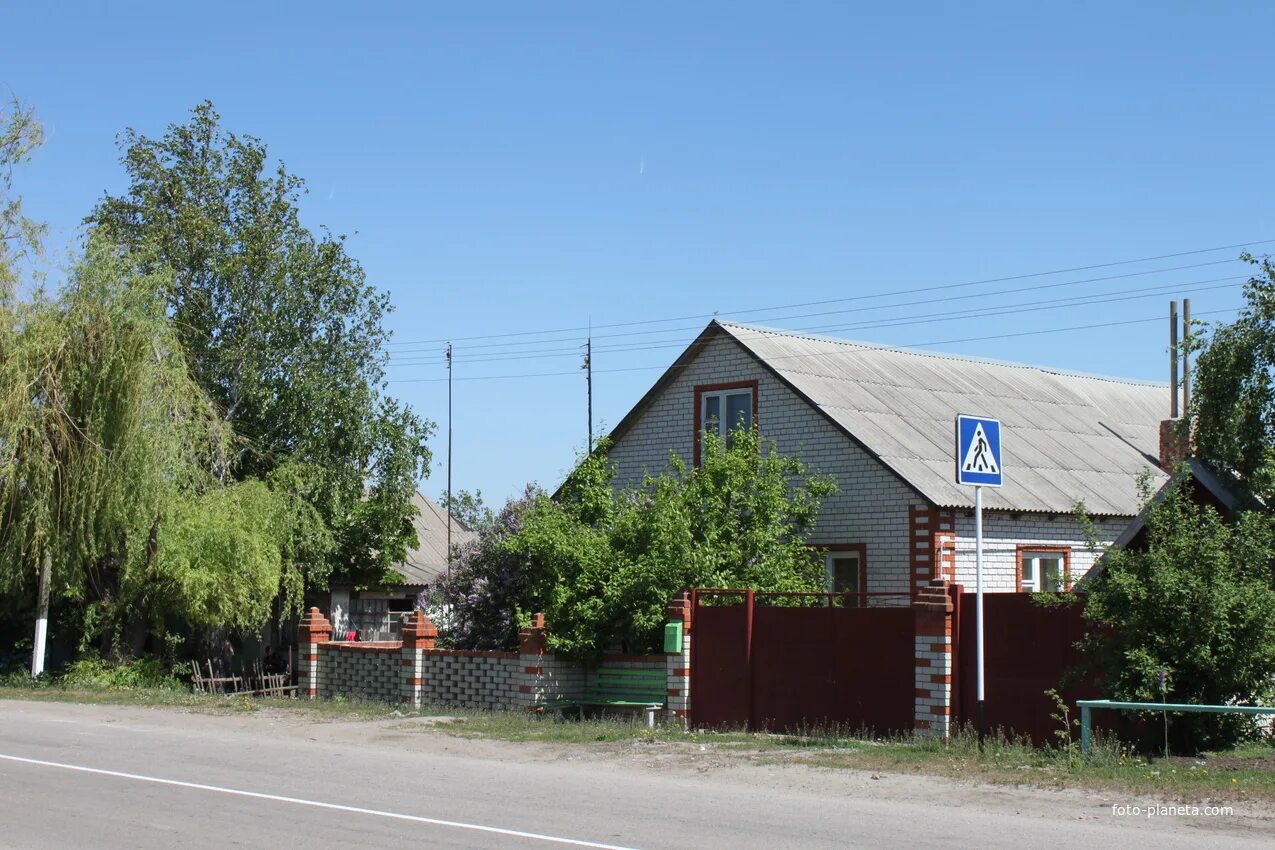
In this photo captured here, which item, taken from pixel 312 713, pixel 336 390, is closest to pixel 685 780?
pixel 312 713

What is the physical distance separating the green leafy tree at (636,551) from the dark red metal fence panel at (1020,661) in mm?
5227

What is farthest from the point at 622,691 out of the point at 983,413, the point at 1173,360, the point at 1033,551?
the point at 1173,360

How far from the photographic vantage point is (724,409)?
2603 centimetres

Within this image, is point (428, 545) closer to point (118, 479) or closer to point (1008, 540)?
point (118, 479)

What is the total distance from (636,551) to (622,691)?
2.15m

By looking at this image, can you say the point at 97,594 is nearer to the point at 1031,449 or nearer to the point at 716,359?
the point at 716,359

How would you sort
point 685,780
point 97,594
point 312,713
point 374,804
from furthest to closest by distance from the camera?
1. point 97,594
2. point 312,713
3. point 685,780
4. point 374,804

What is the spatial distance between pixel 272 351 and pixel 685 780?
69.0ft

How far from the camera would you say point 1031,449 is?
85.5 ft

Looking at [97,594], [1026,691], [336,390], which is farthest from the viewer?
[336,390]

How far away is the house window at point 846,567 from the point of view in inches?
913

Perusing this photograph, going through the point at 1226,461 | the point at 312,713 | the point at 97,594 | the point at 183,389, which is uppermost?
the point at 183,389

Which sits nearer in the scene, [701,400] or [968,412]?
[701,400]

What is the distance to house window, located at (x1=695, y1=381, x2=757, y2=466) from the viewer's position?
25.6 meters
